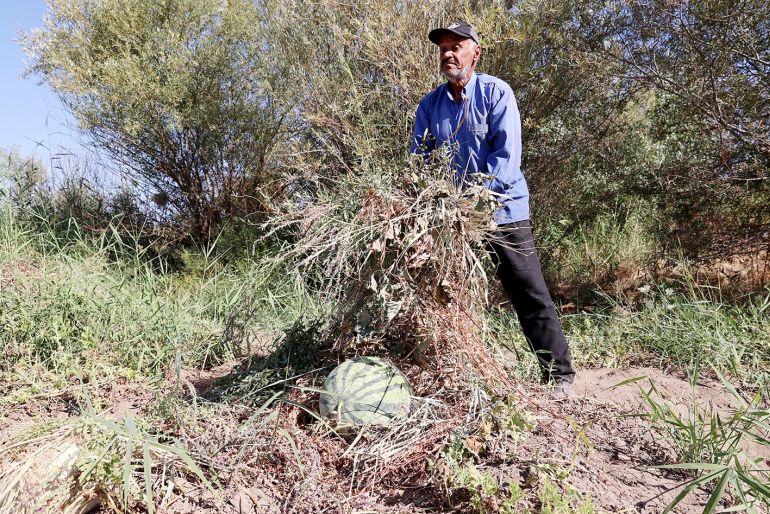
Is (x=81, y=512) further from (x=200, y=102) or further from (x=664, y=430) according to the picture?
(x=200, y=102)

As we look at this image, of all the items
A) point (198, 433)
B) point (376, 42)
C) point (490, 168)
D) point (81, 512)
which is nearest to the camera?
point (81, 512)

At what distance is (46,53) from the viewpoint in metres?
6.61

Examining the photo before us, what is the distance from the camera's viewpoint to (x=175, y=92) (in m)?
6.24

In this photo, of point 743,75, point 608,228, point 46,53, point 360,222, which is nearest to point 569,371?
Result: point 360,222

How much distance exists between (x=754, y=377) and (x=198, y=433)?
3.02m

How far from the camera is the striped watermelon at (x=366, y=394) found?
8.75 feet

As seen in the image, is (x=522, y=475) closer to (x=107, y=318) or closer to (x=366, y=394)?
(x=366, y=394)

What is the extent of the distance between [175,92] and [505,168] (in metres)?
Answer: 4.29

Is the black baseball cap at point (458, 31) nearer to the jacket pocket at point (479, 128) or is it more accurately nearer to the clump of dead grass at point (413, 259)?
the jacket pocket at point (479, 128)

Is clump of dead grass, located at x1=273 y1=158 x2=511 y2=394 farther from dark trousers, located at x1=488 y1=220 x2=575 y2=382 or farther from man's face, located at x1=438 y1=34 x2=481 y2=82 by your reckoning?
man's face, located at x1=438 y1=34 x2=481 y2=82

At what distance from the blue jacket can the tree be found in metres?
2.96

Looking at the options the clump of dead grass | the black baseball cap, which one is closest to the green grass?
the clump of dead grass

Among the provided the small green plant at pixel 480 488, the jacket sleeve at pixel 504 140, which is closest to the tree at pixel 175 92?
the jacket sleeve at pixel 504 140

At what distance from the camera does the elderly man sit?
3221 millimetres
